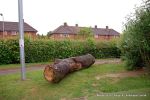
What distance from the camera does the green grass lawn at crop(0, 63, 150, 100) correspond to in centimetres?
984

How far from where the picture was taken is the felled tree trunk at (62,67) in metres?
11.0

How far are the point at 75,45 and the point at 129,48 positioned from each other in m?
12.9

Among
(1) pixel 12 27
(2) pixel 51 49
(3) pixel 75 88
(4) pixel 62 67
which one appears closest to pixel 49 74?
(4) pixel 62 67

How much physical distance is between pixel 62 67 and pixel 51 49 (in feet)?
42.2

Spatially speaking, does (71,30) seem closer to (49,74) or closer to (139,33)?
(139,33)

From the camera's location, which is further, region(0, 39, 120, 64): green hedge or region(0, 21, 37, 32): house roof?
region(0, 21, 37, 32): house roof

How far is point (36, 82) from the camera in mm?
11852

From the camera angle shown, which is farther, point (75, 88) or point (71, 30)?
point (71, 30)

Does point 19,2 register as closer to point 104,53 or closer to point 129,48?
point 129,48

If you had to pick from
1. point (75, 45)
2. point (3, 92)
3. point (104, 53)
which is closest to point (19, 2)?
point (3, 92)

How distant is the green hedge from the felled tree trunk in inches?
353

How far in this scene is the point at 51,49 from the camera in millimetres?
24438

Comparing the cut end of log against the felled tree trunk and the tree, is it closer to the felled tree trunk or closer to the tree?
the felled tree trunk

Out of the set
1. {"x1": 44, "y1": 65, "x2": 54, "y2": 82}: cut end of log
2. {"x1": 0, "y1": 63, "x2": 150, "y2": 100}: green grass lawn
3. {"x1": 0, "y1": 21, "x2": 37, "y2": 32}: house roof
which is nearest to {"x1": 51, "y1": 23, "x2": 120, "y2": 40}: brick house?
{"x1": 0, "y1": 21, "x2": 37, "y2": 32}: house roof
